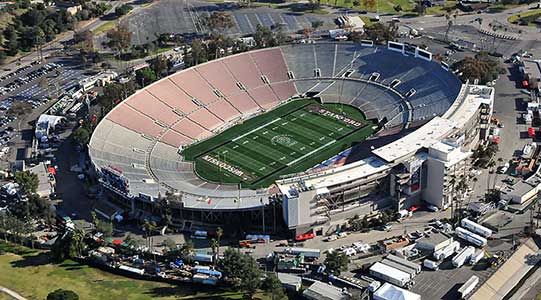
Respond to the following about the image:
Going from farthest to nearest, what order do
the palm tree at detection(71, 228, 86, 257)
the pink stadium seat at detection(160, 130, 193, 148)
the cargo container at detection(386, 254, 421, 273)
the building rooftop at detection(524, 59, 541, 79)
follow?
the building rooftop at detection(524, 59, 541, 79)
the pink stadium seat at detection(160, 130, 193, 148)
the palm tree at detection(71, 228, 86, 257)
the cargo container at detection(386, 254, 421, 273)

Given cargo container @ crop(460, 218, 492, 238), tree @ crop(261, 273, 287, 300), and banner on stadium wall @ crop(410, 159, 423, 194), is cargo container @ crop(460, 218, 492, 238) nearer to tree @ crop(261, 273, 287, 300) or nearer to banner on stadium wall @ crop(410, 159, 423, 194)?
banner on stadium wall @ crop(410, 159, 423, 194)

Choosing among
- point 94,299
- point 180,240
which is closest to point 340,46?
point 180,240

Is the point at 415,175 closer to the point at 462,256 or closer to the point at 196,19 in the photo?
the point at 462,256

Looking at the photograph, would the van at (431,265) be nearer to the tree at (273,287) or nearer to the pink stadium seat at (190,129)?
the tree at (273,287)

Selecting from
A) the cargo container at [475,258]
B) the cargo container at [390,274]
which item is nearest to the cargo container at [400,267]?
the cargo container at [390,274]

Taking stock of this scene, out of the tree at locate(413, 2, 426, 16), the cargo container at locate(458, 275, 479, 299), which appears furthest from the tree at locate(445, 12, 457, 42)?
the cargo container at locate(458, 275, 479, 299)

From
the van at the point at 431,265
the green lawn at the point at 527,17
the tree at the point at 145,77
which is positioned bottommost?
the van at the point at 431,265
